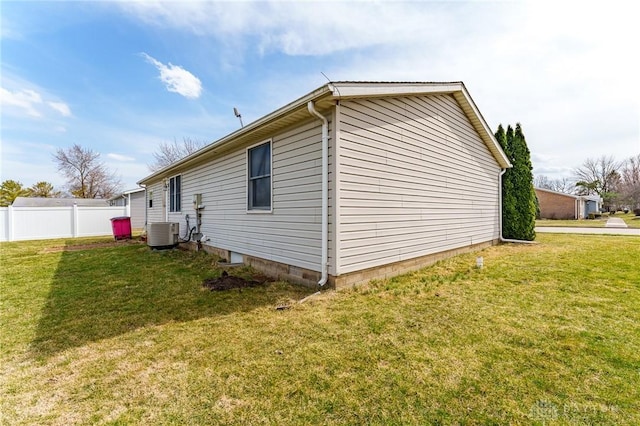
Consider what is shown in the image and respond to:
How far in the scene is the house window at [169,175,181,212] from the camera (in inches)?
420

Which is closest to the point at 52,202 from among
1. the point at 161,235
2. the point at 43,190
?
the point at 43,190

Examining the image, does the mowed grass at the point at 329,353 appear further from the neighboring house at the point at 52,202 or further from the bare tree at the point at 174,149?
the neighboring house at the point at 52,202

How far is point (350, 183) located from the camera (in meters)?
4.64

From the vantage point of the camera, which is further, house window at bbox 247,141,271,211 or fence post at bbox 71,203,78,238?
fence post at bbox 71,203,78,238

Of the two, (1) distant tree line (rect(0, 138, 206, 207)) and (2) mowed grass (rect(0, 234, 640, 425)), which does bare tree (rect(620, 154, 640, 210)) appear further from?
(1) distant tree line (rect(0, 138, 206, 207))

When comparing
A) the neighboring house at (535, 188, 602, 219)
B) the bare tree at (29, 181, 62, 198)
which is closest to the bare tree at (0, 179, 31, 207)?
the bare tree at (29, 181, 62, 198)

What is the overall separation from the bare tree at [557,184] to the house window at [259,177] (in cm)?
5290

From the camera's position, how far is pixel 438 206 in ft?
22.6

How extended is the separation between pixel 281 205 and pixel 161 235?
6033mm

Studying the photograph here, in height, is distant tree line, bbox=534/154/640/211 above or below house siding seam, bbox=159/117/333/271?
above

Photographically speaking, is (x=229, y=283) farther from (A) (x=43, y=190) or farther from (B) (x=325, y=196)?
(A) (x=43, y=190)

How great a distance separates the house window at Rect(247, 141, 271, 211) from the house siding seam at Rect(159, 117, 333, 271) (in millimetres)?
210

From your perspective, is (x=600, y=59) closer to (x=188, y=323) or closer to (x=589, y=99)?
(x=589, y=99)

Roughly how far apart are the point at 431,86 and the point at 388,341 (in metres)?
5.24
